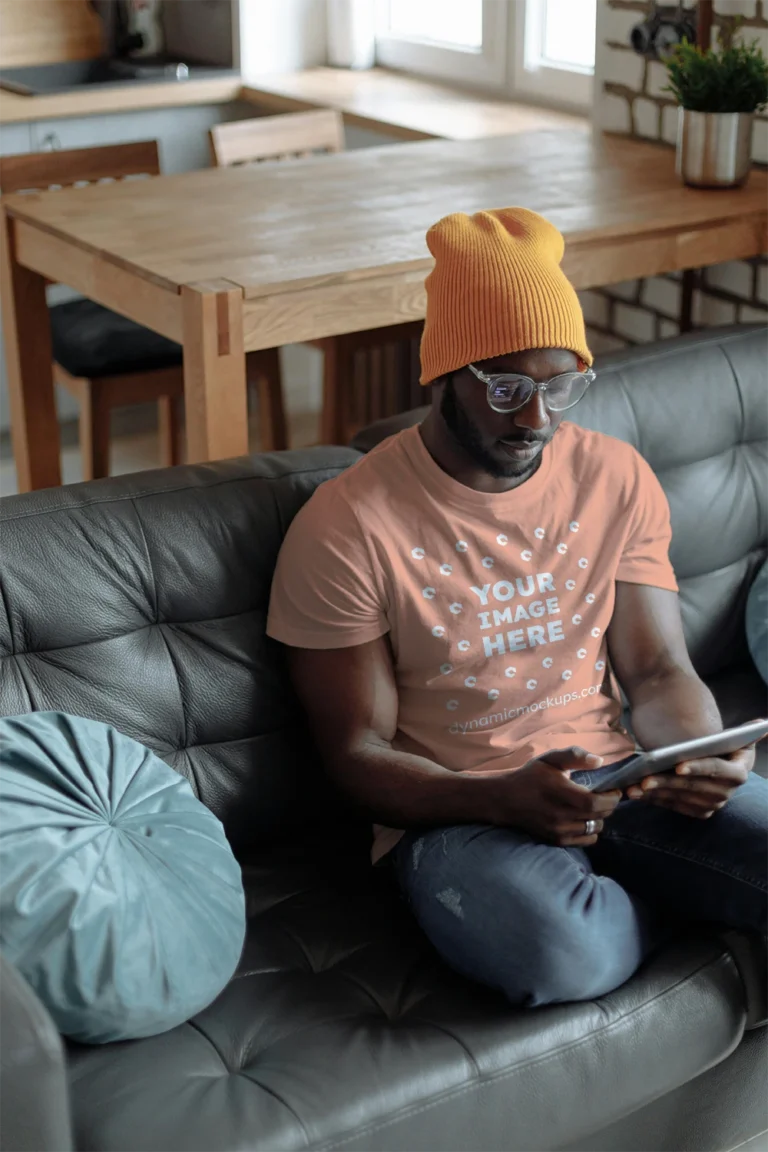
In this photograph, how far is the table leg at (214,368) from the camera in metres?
2.21

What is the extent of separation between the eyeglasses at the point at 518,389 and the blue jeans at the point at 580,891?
0.48 metres

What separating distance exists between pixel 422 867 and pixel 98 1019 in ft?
1.39

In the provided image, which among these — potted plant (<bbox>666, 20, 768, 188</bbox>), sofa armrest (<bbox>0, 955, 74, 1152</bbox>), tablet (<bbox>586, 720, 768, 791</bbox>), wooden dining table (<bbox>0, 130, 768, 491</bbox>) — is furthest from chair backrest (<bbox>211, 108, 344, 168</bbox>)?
sofa armrest (<bbox>0, 955, 74, 1152</bbox>)

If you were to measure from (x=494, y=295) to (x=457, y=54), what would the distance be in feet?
8.91

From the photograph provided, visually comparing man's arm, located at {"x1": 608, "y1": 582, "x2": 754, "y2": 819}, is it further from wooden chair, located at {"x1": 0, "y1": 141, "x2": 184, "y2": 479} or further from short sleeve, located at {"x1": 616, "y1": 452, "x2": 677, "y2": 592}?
wooden chair, located at {"x1": 0, "y1": 141, "x2": 184, "y2": 479}

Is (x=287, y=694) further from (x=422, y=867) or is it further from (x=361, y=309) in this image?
(x=361, y=309)

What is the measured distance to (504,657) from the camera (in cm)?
178

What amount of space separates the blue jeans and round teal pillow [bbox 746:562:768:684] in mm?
468

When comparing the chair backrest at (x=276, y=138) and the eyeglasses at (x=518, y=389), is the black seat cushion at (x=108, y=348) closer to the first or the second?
the chair backrest at (x=276, y=138)

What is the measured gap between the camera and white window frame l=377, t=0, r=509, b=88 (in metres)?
3.94

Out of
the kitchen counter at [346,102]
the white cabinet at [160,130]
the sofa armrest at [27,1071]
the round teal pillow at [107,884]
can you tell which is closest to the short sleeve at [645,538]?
the round teal pillow at [107,884]

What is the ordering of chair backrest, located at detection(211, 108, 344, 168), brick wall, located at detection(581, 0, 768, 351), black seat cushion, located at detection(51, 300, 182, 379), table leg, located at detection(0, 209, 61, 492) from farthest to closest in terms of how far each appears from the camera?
chair backrest, located at detection(211, 108, 344, 168) → black seat cushion, located at detection(51, 300, 182, 379) → brick wall, located at detection(581, 0, 768, 351) → table leg, located at detection(0, 209, 61, 492)

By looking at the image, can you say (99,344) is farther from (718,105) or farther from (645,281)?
(718,105)

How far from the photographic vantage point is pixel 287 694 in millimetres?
1860
